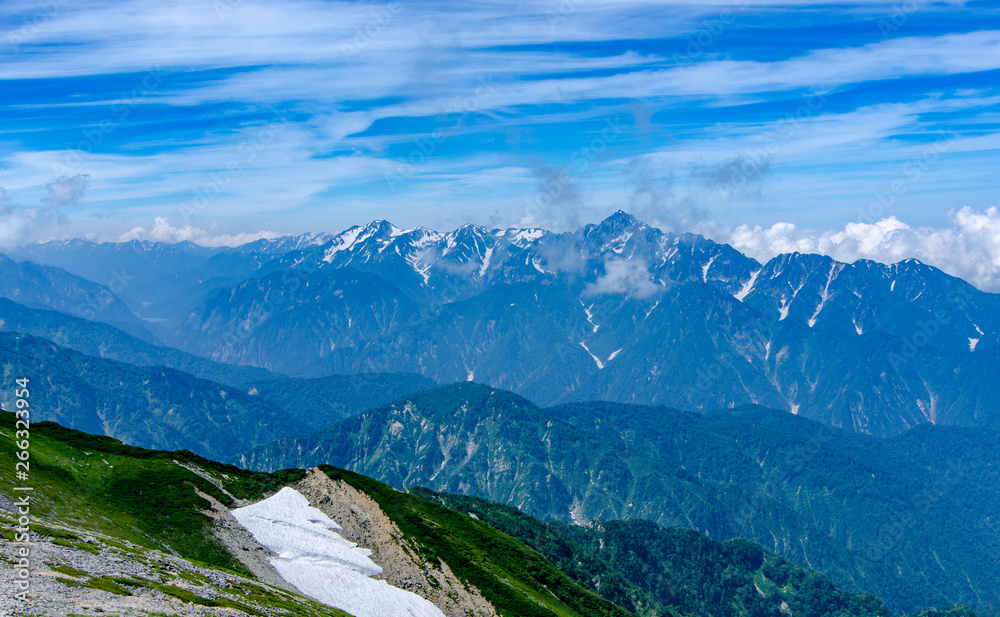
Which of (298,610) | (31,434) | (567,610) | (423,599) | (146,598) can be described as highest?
(31,434)

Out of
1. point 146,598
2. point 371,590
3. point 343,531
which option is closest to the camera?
point 146,598

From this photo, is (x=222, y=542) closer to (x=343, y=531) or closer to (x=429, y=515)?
(x=343, y=531)

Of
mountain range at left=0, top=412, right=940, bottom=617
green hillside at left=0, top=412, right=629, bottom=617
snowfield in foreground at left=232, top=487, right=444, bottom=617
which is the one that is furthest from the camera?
snowfield in foreground at left=232, top=487, right=444, bottom=617

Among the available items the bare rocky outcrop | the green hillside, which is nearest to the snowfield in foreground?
the bare rocky outcrop

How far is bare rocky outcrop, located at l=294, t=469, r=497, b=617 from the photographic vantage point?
123 m

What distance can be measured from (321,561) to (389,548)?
1453 centimetres

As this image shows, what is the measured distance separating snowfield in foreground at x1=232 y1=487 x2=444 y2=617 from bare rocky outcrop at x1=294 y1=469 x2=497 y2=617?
8.18ft

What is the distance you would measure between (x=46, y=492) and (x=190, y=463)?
36286 mm

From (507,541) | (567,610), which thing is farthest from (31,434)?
(567,610)

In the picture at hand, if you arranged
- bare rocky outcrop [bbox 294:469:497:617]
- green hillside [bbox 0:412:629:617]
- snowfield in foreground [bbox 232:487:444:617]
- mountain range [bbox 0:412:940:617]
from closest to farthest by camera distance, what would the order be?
mountain range [bbox 0:412:940:617], green hillside [bbox 0:412:629:617], snowfield in foreground [bbox 232:487:444:617], bare rocky outcrop [bbox 294:469:497:617]

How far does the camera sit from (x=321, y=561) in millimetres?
120938

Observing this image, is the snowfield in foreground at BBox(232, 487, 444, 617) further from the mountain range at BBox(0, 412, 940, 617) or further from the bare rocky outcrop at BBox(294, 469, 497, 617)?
the bare rocky outcrop at BBox(294, 469, 497, 617)

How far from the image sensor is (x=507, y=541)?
166 metres

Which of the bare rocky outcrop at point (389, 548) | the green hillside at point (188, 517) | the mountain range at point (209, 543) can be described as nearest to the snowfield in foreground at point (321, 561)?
the mountain range at point (209, 543)
